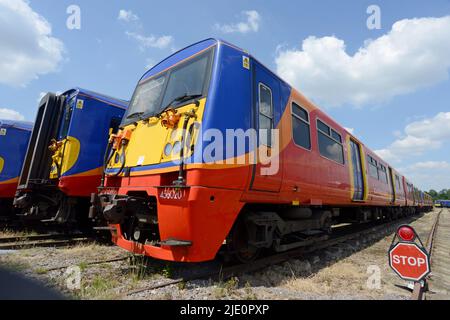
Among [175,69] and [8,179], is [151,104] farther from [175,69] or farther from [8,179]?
[8,179]

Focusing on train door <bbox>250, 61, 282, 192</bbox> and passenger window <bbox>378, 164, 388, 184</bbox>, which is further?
passenger window <bbox>378, 164, 388, 184</bbox>

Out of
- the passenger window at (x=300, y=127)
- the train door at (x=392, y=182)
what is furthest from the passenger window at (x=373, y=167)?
the passenger window at (x=300, y=127)

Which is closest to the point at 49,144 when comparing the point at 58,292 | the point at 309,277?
the point at 58,292

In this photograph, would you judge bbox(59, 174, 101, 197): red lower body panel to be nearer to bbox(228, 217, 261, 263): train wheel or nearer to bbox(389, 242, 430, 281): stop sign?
bbox(228, 217, 261, 263): train wheel

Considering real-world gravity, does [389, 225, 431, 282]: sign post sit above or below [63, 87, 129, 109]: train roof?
below

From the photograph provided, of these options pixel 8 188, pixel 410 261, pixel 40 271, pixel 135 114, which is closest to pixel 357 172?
pixel 410 261

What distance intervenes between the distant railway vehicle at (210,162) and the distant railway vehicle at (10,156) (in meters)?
5.38

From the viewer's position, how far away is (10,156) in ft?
27.3

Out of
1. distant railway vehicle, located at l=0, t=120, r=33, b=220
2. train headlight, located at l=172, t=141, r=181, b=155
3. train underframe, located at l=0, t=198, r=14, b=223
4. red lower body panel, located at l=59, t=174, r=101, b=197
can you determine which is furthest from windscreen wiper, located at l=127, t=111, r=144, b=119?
train underframe, located at l=0, t=198, r=14, b=223

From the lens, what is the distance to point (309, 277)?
13.8 feet

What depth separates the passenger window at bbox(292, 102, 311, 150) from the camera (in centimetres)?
493

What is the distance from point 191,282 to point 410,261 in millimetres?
2803

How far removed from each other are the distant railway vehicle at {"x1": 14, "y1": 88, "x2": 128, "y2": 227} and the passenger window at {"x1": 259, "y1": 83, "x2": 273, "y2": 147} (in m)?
4.43
